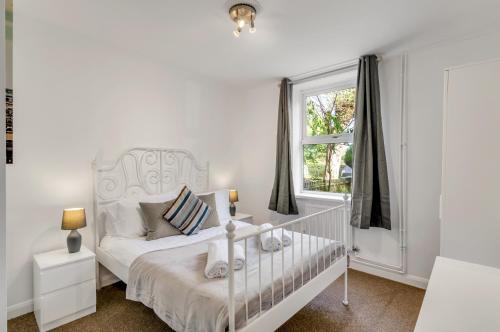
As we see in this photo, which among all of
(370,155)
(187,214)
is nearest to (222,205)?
(187,214)

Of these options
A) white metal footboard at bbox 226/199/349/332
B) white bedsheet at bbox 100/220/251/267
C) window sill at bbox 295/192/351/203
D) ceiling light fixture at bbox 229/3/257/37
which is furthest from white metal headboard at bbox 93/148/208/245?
ceiling light fixture at bbox 229/3/257/37

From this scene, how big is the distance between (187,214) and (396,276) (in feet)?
7.68

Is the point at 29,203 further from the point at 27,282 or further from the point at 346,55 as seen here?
the point at 346,55

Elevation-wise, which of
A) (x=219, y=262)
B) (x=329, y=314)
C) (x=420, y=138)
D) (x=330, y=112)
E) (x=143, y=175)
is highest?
(x=330, y=112)

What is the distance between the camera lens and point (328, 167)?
3.44 m

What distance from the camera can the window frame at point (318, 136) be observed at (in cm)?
324

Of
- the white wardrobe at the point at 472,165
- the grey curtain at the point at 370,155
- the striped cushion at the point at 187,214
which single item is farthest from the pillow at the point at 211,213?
the white wardrobe at the point at 472,165

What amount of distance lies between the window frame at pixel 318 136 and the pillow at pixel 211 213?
136 cm

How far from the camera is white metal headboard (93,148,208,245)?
2607 millimetres

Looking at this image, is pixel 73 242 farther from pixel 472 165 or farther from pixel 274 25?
pixel 472 165

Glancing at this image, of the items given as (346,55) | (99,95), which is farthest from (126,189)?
(346,55)

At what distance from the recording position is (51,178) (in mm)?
2311

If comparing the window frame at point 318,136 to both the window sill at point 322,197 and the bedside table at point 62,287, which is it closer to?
the window sill at point 322,197

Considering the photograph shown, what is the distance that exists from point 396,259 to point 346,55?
230 centimetres
